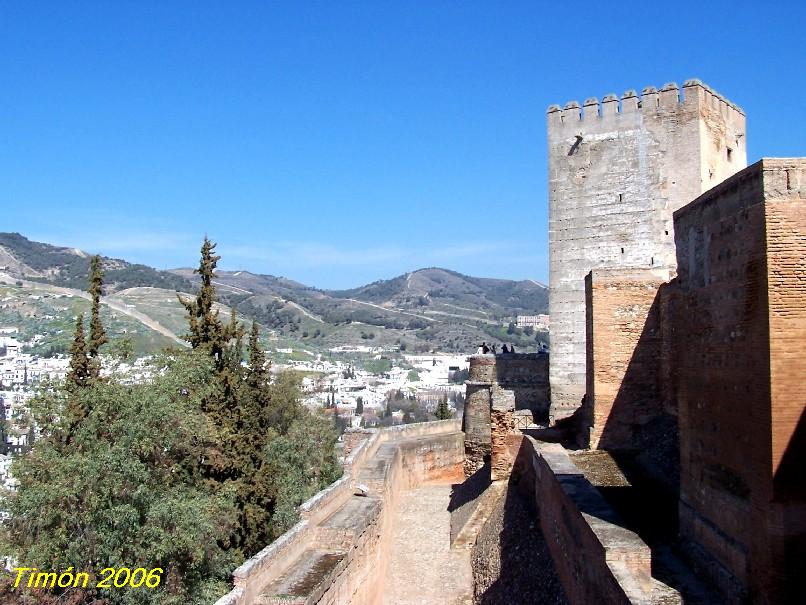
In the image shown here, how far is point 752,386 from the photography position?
6.11 meters

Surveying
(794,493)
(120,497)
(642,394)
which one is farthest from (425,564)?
(794,493)

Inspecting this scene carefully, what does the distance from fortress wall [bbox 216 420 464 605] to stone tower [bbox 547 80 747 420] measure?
5710 mm

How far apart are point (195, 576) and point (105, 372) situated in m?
5.09

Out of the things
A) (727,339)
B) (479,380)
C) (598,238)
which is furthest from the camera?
(479,380)

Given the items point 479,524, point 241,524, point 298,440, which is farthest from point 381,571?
point 298,440

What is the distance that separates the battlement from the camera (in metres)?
21.0

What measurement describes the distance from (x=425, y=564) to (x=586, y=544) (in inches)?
290

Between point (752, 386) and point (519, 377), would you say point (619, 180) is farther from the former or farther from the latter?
point (752, 386)

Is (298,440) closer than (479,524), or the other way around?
(479,524)

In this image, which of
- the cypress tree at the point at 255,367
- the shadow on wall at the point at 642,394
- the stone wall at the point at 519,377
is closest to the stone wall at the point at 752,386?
the shadow on wall at the point at 642,394

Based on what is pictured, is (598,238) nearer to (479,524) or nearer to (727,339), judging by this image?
(479,524)

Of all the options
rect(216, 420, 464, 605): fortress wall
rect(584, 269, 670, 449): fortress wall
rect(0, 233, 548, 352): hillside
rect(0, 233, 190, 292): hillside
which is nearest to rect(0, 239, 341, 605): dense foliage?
rect(216, 420, 464, 605): fortress wall

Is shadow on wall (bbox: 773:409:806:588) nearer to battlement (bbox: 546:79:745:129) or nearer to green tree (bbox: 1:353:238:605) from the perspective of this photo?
green tree (bbox: 1:353:238:605)

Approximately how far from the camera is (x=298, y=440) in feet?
76.5
